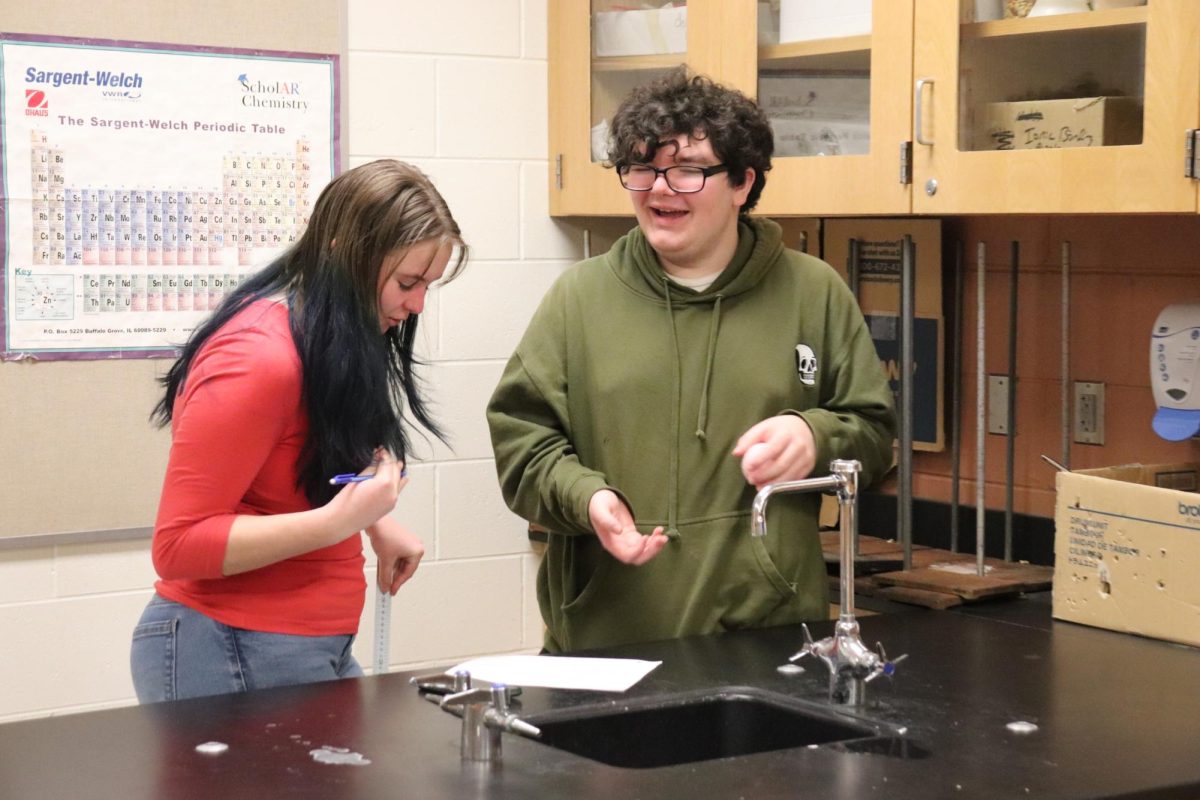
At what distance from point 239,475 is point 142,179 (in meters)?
1.23

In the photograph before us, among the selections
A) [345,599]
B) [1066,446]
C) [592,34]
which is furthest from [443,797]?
A: [592,34]

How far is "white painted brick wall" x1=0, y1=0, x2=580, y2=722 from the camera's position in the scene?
10.0ft

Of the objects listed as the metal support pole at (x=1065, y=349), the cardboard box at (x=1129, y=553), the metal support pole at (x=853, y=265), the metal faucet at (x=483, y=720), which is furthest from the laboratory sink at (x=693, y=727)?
the metal support pole at (x=853, y=265)

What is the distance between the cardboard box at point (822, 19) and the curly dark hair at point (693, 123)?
1.49 ft

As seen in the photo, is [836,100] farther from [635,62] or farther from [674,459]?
[674,459]

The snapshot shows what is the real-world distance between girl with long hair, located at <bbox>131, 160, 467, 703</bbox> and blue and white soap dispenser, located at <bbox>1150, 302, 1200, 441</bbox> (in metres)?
1.19

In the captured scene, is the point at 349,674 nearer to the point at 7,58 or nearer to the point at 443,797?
the point at 443,797

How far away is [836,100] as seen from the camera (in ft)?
8.45

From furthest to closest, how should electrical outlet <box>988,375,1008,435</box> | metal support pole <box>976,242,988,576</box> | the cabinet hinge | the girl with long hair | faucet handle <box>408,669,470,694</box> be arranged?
electrical outlet <box>988,375,1008,435</box>
metal support pole <box>976,242,988,576</box>
the cabinet hinge
the girl with long hair
faucet handle <box>408,669,470,694</box>

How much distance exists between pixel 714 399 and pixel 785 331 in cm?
14

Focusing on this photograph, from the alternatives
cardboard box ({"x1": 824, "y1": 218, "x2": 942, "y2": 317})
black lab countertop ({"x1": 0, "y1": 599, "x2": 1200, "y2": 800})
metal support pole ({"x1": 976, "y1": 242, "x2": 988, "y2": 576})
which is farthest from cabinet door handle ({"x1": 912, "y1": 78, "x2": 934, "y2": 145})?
black lab countertop ({"x1": 0, "y1": 599, "x2": 1200, "y2": 800})

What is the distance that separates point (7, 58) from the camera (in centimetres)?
264

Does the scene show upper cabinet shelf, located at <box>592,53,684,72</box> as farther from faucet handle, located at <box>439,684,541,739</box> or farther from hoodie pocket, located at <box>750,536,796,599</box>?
faucet handle, located at <box>439,684,541,739</box>

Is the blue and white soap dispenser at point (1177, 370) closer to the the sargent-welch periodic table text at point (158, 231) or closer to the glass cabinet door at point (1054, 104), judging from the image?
the glass cabinet door at point (1054, 104)
